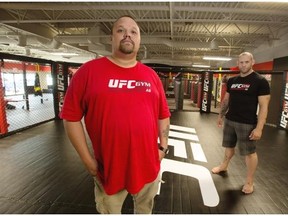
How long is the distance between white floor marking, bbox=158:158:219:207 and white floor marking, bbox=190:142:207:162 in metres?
0.31

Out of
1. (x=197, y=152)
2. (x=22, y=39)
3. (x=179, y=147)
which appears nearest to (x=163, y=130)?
(x=197, y=152)

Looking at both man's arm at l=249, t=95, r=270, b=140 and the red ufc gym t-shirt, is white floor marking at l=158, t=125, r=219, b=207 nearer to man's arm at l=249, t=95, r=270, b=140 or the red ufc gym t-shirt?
man's arm at l=249, t=95, r=270, b=140

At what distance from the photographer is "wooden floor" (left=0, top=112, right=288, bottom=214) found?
2.06 meters

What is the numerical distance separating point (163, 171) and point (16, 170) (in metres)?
1.91

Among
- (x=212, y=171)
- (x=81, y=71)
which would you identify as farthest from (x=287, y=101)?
(x=81, y=71)

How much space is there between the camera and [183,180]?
2.61 m

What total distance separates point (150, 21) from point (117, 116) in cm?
602

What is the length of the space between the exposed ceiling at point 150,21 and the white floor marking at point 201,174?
382 cm

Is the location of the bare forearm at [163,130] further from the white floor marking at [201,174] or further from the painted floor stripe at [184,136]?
the painted floor stripe at [184,136]

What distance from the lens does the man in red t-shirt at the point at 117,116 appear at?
1.12 metres

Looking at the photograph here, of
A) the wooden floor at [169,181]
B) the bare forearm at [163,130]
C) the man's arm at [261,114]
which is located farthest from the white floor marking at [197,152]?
the bare forearm at [163,130]

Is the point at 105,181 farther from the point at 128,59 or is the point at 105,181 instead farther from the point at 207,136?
the point at 207,136

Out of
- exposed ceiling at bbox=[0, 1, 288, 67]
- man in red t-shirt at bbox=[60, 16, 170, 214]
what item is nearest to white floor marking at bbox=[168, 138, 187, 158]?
man in red t-shirt at bbox=[60, 16, 170, 214]

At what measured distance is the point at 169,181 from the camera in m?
2.58
